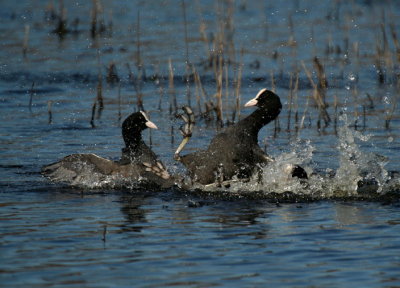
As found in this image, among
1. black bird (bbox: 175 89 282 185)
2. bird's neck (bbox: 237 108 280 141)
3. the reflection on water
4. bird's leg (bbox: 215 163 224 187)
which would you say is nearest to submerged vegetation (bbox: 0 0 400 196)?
bird's neck (bbox: 237 108 280 141)

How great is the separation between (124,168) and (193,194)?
883 mm

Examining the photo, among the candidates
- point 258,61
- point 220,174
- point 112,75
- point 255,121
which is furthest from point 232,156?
point 258,61

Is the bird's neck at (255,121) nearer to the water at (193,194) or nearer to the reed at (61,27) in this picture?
the water at (193,194)

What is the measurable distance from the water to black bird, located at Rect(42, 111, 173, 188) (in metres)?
0.20

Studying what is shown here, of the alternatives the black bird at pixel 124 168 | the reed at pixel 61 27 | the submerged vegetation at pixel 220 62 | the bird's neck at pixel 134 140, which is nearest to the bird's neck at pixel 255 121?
the black bird at pixel 124 168

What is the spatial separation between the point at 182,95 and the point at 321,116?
7.50 ft

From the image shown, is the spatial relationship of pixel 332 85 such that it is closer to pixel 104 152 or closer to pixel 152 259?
pixel 104 152

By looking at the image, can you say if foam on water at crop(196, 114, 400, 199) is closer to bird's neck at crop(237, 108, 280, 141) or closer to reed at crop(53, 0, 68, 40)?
bird's neck at crop(237, 108, 280, 141)

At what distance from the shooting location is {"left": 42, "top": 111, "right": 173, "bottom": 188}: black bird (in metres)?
8.05

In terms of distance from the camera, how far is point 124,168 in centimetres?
823

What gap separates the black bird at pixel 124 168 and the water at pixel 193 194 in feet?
0.67

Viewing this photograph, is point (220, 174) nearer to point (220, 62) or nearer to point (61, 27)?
point (220, 62)

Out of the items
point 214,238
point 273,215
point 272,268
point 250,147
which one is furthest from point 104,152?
point 272,268

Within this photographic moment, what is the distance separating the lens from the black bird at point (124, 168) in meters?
8.05
